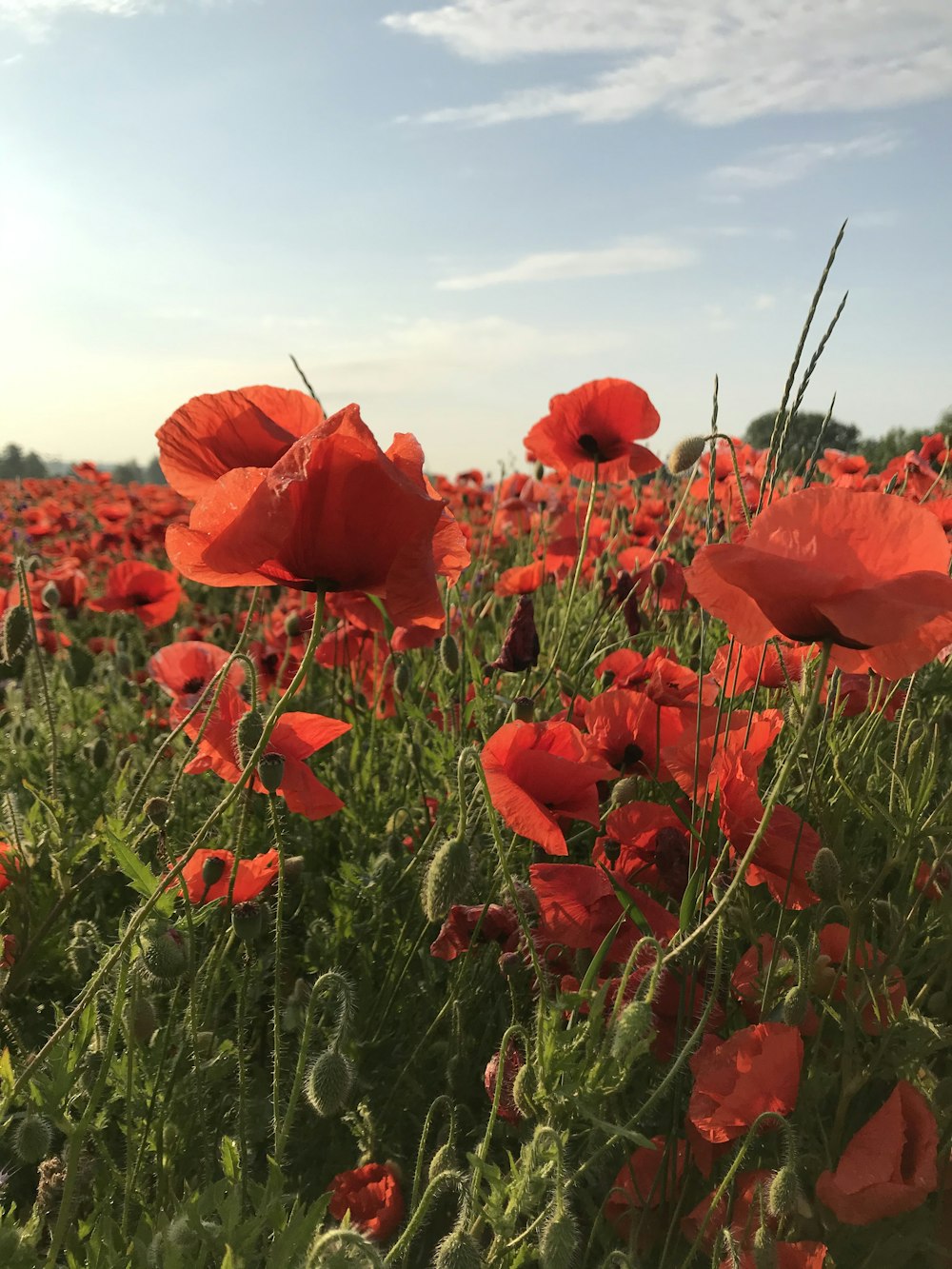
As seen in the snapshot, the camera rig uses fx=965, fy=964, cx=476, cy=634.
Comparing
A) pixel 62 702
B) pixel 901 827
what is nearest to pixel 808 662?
pixel 901 827

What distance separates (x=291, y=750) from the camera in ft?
5.42

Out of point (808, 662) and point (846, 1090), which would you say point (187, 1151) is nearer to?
point (846, 1090)

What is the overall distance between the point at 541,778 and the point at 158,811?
597mm

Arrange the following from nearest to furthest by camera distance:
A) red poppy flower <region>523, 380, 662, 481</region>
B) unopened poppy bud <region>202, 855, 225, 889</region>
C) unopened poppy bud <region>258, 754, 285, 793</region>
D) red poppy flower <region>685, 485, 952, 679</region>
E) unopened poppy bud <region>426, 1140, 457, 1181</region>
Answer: red poppy flower <region>685, 485, 952, 679</region>, unopened poppy bud <region>426, 1140, 457, 1181</region>, unopened poppy bud <region>258, 754, 285, 793</region>, unopened poppy bud <region>202, 855, 225, 889</region>, red poppy flower <region>523, 380, 662, 481</region>

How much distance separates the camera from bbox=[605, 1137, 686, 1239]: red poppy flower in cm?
131

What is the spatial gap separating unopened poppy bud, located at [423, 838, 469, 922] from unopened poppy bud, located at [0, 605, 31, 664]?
3.39ft

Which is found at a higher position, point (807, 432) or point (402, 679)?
point (807, 432)

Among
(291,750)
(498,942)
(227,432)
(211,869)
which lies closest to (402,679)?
(291,750)

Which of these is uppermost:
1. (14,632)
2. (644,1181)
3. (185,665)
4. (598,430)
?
(598,430)

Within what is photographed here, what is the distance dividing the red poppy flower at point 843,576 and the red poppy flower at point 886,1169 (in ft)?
1.98

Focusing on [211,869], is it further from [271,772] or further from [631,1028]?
[631,1028]

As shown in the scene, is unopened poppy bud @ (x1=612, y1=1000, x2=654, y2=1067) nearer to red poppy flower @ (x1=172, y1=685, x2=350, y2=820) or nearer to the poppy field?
the poppy field

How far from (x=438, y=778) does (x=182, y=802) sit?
24.1 inches

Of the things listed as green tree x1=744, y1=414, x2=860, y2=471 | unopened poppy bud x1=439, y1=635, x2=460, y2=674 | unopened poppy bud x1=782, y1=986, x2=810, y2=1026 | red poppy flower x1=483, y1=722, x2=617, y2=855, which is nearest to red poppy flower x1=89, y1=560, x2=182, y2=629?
unopened poppy bud x1=439, y1=635, x2=460, y2=674
